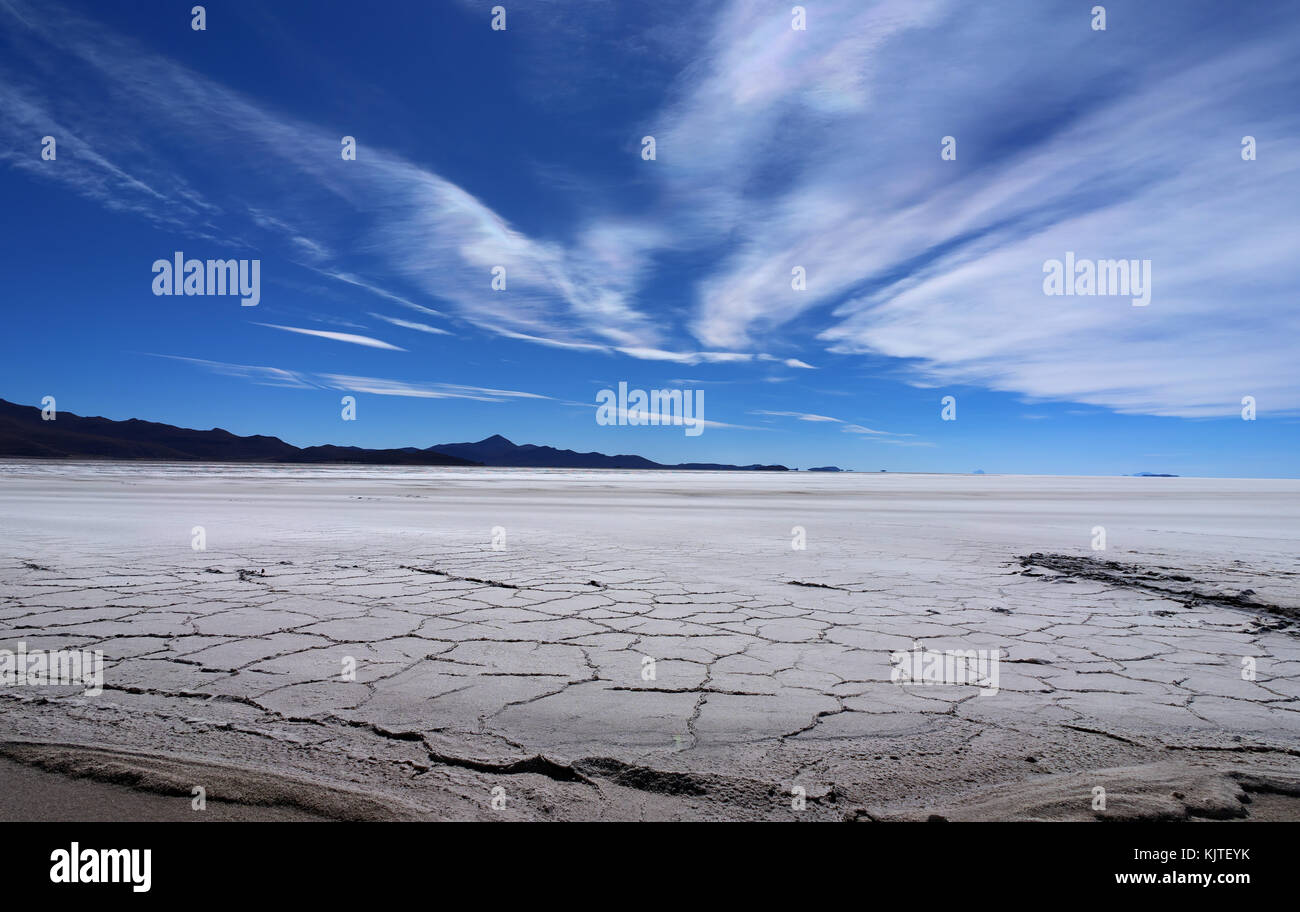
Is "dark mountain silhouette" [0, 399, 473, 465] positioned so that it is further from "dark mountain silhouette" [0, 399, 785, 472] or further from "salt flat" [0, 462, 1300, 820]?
"salt flat" [0, 462, 1300, 820]

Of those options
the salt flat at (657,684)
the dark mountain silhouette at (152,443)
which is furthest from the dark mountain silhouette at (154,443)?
the salt flat at (657,684)

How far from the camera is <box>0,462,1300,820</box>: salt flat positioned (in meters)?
1.73

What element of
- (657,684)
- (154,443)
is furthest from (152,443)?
(657,684)

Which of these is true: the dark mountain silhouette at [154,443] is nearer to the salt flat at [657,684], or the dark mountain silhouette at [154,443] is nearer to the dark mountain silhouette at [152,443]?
the dark mountain silhouette at [152,443]

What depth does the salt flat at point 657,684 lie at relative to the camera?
1.73 meters

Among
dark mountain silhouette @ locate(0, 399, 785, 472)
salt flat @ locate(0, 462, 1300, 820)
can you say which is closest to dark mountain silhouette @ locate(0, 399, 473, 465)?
dark mountain silhouette @ locate(0, 399, 785, 472)

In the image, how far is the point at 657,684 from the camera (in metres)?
2.58

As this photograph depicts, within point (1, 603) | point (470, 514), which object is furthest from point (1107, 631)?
point (470, 514)
